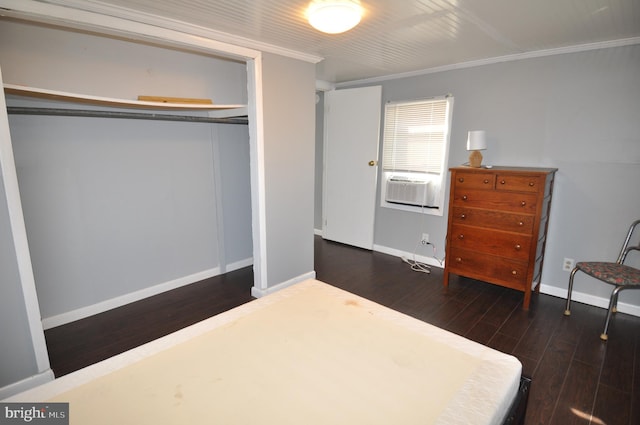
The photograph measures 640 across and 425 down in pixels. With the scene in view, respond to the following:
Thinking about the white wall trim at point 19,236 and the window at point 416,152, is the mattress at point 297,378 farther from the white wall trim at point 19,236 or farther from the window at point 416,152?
the window at point 416,152

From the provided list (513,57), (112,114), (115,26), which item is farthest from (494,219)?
(112,114)

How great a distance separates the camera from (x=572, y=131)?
288 cm

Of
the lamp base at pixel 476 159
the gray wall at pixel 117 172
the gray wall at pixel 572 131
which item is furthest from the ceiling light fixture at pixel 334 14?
the gray wall at pixel 572 131

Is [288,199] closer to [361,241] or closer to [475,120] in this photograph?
[361,241]

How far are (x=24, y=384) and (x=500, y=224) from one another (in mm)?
3660

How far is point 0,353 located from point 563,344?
3644 mm

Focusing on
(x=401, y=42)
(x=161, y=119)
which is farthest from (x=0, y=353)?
(x=401, y=42)

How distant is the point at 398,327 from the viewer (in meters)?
1.58

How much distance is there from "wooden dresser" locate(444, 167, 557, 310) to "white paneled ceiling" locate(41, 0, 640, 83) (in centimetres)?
106

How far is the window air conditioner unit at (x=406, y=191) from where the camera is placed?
3.84 meters

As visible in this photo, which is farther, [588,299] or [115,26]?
[588,299]

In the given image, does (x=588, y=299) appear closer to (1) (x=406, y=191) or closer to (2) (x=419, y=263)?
(2) (x=419, y=263)

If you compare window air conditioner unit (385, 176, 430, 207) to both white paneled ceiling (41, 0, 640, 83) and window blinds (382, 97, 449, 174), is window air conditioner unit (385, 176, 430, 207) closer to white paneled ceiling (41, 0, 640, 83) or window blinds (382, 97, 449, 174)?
window blinds (382, 97, 449, 174)

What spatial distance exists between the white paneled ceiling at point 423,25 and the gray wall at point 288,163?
0.81 ft
